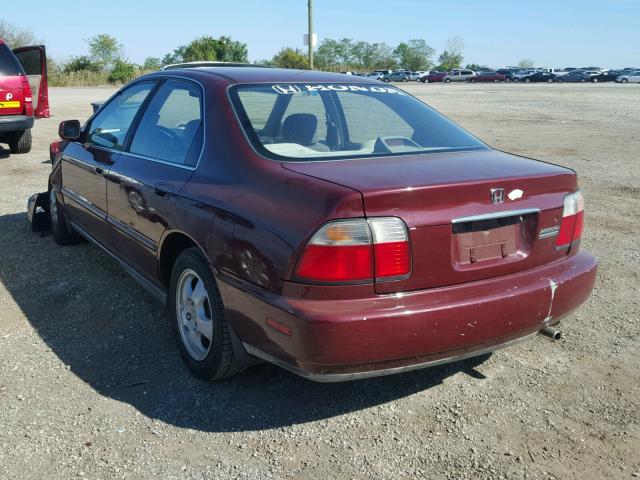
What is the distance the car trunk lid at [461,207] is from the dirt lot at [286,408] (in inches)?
29.0

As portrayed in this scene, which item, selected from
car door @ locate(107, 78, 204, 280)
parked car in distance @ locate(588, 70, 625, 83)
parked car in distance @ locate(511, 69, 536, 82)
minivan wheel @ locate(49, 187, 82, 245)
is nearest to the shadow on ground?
car door @ locate(107, 78, 204, 280)

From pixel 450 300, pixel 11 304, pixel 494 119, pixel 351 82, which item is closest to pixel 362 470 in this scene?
pixel 450 300

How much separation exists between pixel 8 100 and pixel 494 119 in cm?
1396

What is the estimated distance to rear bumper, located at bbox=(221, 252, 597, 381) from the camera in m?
2.56

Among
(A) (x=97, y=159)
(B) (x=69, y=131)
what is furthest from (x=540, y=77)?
(A) (x=97, y=159)

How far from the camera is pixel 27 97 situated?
35.5ft

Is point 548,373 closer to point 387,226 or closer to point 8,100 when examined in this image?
point 387,226

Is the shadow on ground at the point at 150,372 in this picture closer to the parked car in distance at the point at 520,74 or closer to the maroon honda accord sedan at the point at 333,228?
the maroon honda accord sedan at the point at 333,228

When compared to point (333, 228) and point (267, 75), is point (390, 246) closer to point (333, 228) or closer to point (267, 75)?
point (333, 228)

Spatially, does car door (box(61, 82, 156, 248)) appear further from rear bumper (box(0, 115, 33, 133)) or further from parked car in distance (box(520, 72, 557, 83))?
parked car in distance (box(520, 72, 557, 83))

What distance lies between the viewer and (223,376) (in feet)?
10.7

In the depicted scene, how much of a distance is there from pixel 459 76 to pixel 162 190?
2853 inches

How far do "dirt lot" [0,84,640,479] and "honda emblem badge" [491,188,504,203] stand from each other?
1.05 m

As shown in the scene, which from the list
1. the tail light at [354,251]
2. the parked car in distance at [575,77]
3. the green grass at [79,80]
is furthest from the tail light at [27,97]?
the parked car in distance at [575,77]
